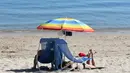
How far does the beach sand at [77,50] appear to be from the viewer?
13388mm

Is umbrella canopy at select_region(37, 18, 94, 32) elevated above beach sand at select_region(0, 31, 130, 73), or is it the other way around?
umbrella canopy at select_region(37, 18, 94, 32)

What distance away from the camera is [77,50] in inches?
696

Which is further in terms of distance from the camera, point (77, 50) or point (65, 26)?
point (77, 50)

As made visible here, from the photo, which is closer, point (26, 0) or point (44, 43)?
point (44, 43)

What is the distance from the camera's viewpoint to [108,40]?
20.7m

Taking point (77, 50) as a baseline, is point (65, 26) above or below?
above

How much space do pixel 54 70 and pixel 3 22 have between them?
18.0 metres

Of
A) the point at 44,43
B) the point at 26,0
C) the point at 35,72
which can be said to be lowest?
the point at 35,72

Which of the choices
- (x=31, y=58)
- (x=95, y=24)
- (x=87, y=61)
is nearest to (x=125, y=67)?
(x=87, y=61)

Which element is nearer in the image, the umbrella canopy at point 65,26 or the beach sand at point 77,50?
→ the umbrella canopy at point 65,26

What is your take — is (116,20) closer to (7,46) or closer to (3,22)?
(3,22)

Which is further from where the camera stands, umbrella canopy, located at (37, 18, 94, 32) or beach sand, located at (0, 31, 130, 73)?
beach sand, located at (0, 31, 130, 73)

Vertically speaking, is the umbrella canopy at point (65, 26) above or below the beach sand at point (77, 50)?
above

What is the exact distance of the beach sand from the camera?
13.4 m
